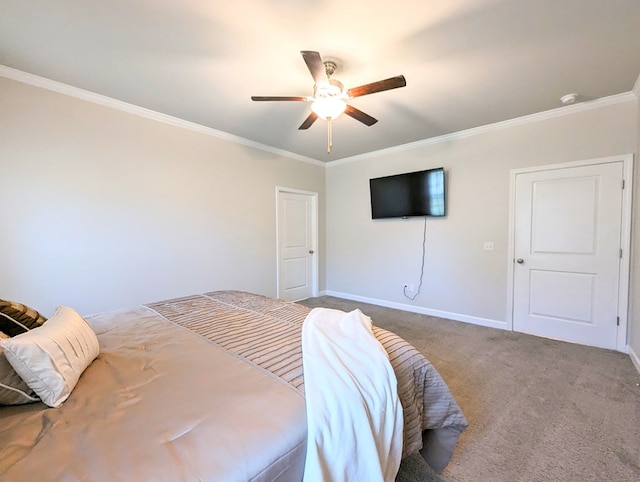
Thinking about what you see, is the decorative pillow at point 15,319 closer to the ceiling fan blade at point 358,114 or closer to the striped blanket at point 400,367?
the striped blanket at point 400,367

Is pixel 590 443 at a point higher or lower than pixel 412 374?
lower

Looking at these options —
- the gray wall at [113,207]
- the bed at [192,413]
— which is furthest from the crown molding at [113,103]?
the bed at [192,413]

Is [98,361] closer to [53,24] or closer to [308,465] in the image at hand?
[308,465]

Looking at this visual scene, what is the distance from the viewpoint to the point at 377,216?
14.8 feet

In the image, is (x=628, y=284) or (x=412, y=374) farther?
(x=628, y=284)

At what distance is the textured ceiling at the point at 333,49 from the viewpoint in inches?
67.3

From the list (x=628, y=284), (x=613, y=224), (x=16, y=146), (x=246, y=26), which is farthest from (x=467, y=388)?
(x=16, y=146)

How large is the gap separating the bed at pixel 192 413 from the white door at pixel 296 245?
3008mm

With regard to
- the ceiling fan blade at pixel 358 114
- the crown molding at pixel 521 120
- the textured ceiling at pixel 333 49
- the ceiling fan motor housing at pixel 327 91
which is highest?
the textured ceiling at pixel 333 49

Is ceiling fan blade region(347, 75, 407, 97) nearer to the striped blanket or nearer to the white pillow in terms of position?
the striped blanket

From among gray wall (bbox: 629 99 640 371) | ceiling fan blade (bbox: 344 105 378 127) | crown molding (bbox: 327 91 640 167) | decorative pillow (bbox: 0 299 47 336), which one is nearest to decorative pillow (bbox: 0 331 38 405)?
decorative pillow (bbox: 0 299 47 336)

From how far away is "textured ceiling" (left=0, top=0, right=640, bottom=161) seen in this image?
1.71 metres

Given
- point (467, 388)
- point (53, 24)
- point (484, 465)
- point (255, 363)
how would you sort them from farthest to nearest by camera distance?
point (467, 388) → point (53, 24) → point (484, 465) → point (255, 363)

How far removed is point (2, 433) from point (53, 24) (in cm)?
239
